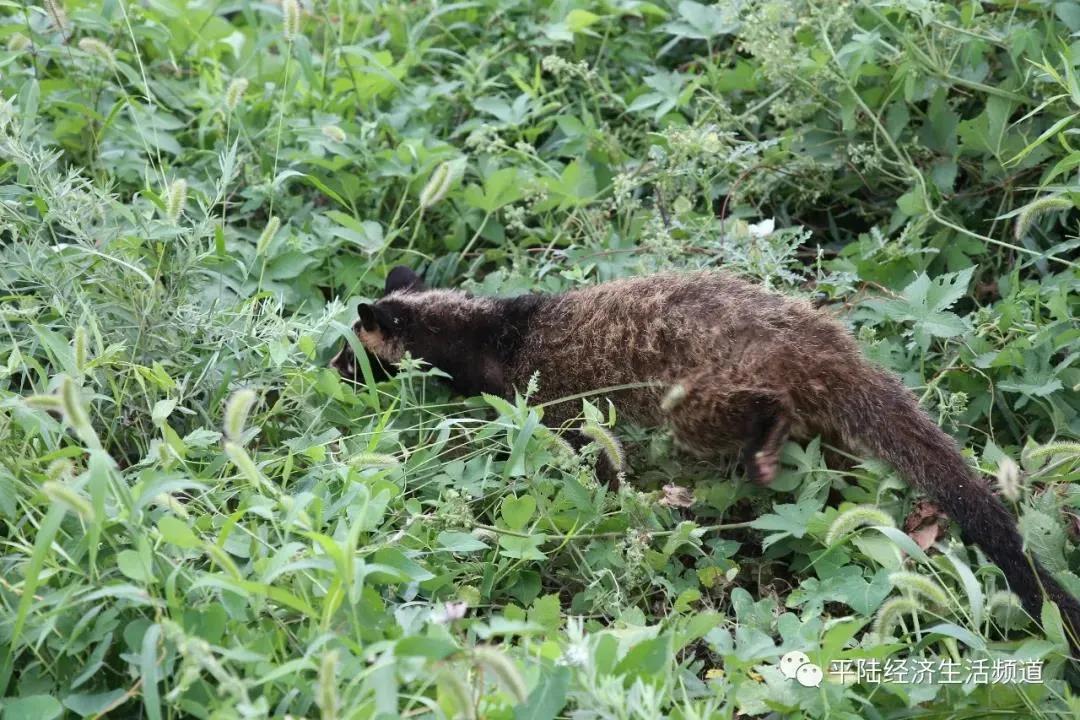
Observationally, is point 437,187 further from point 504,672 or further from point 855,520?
point 504,672

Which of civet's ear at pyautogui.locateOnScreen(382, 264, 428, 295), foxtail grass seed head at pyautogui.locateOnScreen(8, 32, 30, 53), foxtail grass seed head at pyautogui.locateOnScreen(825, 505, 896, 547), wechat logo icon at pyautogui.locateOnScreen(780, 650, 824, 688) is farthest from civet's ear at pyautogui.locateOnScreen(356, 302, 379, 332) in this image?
wechat logo icon at pyautogui.locateOnScreen(780, 650, 824, 688)

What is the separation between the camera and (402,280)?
5.57 m


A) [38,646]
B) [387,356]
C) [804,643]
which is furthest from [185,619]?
[387,356]

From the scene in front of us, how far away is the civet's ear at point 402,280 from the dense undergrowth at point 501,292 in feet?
0.59

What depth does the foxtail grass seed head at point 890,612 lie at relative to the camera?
3.41 meters

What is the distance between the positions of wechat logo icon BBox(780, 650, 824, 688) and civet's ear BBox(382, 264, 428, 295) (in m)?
2.66

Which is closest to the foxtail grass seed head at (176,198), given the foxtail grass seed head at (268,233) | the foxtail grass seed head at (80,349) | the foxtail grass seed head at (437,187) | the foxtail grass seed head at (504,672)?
the foxtail grass seed head at (268,233)

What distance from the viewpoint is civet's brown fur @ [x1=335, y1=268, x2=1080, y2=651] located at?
4102 millimetres

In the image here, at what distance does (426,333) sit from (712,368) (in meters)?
1.38

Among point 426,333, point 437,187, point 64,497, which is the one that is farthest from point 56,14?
point 64,497

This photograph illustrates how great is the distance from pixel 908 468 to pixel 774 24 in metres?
2.46

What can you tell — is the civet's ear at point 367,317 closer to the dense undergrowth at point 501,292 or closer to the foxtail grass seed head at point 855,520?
the dense undergrowth at point 501,292

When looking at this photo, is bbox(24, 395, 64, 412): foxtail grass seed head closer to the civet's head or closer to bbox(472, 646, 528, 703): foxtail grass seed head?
bbox(472, 646, 528, 703): foxtail grass seed head

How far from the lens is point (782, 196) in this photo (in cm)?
598
